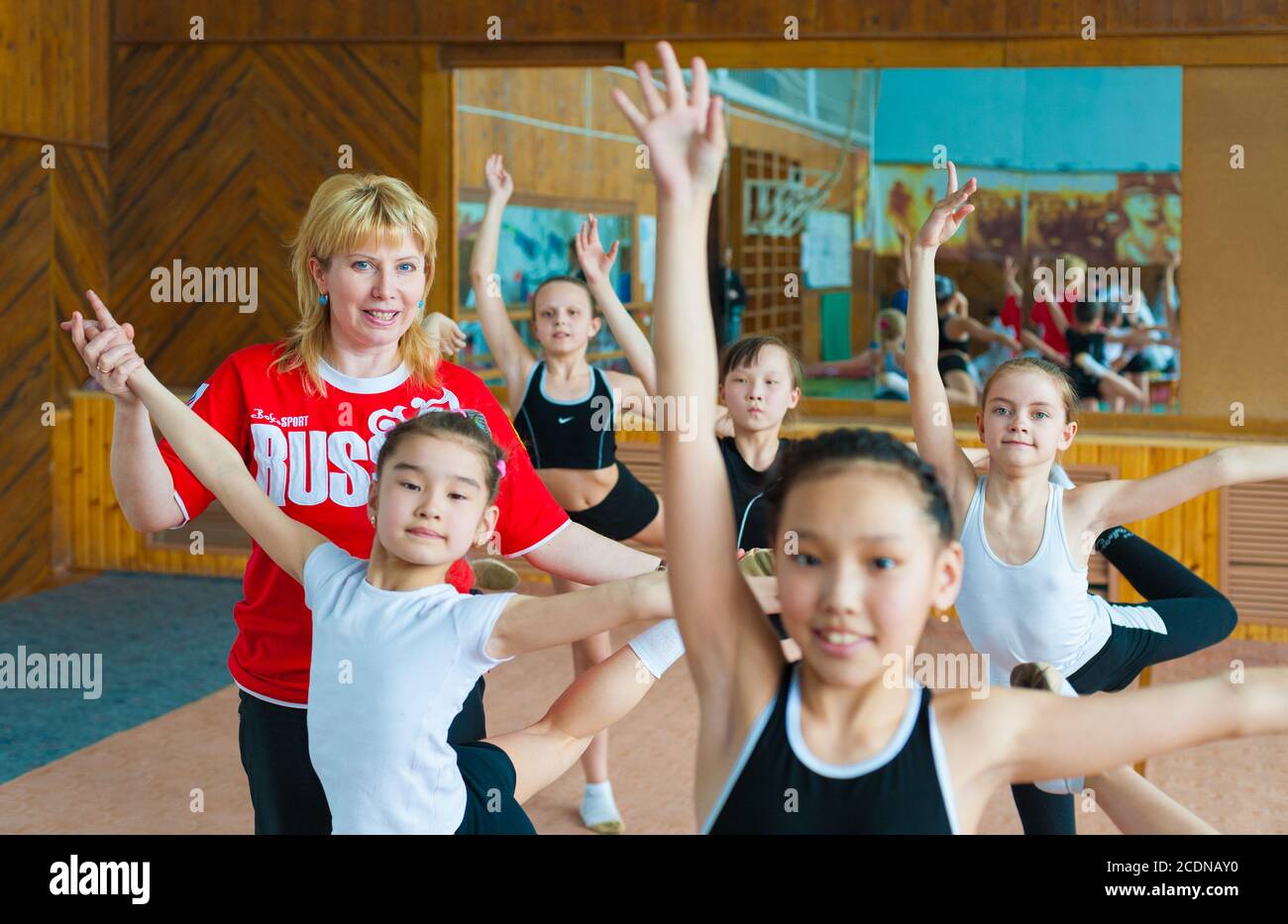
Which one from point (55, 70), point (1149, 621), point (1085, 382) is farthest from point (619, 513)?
point (55, 70)

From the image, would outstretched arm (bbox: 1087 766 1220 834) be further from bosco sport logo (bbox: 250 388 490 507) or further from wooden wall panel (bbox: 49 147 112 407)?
wooden wall panel (bbox: 49 147 112 407)

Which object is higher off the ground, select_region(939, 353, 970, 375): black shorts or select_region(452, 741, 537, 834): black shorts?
select_region(939, 353, 970, 375): black shorts

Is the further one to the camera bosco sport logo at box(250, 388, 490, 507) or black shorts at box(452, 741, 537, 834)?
bosco sport logo at box(250, 388, 490, 507)

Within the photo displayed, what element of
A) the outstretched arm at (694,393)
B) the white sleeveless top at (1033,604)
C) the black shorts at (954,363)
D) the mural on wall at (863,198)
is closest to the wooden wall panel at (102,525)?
the mural on wall at (863,198)

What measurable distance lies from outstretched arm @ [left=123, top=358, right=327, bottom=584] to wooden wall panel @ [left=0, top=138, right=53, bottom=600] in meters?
5.71

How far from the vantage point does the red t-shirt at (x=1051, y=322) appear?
6812mm

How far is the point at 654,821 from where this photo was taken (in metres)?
4.28

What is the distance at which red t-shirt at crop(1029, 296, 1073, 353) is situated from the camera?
22.4 ft

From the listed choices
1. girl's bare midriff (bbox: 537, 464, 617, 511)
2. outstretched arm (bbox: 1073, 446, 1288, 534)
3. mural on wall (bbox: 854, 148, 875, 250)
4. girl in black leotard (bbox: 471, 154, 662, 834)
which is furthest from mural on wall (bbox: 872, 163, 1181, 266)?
outstretched arm (bbox: 1073, 446, 1288, 534)

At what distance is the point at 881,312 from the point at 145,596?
4.01 metres

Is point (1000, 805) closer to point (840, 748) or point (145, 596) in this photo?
point (840, 748)

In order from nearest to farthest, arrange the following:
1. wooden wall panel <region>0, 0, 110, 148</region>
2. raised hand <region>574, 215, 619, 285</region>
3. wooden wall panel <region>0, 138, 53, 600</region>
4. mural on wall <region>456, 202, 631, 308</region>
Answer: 1. raised hand <region>574, 215, 619, 285</region>
2. wooden wall panel <region>0, 0, 110, 148</region>
3. wooden wall panel <region>0, 138, 53, 600</region>
4. mural on wall <region>456, 202, 631, 308</region>

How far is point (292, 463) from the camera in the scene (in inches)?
95.3
